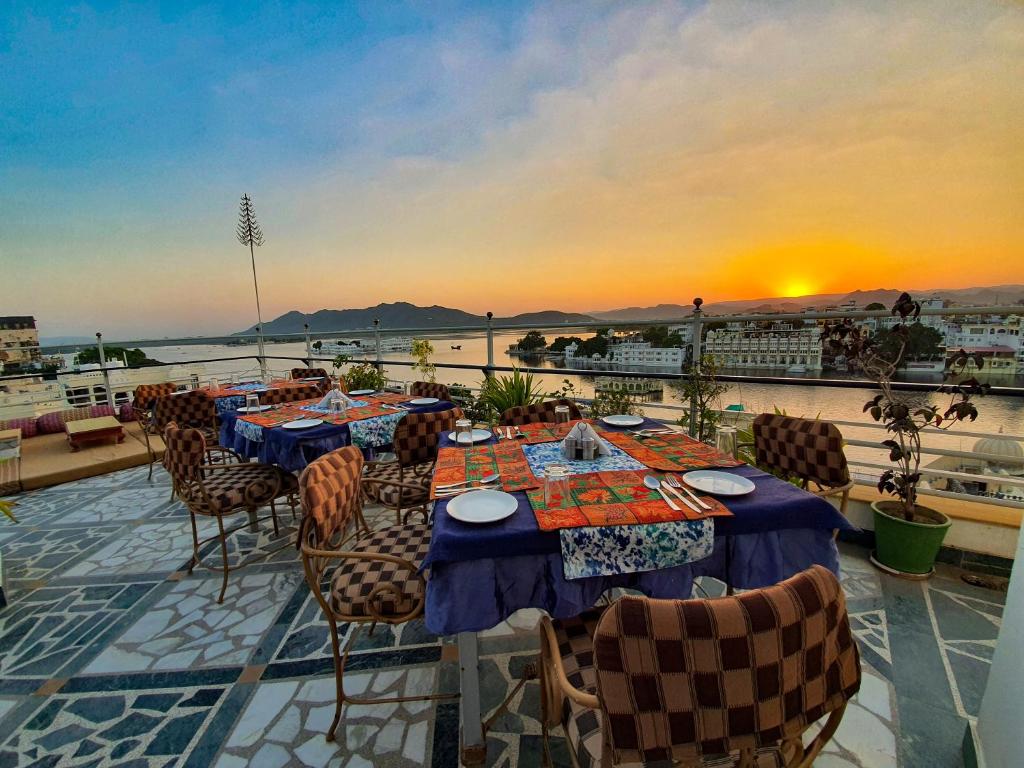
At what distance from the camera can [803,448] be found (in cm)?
193

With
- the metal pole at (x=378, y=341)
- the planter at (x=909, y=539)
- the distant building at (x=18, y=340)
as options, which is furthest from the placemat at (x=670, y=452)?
the distant building at (x=18, y=340)

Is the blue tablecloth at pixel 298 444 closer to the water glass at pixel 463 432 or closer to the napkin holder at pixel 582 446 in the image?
the water glass at pixel 463 432

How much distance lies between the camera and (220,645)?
1.85 metres

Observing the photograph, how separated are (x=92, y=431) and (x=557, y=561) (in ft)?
19.4

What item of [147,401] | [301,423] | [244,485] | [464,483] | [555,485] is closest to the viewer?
[555,485]

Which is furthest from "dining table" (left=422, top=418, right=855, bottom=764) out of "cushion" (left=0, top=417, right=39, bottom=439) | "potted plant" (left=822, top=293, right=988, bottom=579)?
"cushion" (left=0, top=417, right=39, bottom=439)

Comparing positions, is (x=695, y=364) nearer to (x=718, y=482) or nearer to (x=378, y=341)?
(x=718, y=482)

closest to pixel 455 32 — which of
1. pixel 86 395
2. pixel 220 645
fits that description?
pixel 220 645

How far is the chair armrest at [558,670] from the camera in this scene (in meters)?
0.79

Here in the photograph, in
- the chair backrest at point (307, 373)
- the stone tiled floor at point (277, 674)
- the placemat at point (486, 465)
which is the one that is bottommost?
the stone tiled floor at point (277, 674)

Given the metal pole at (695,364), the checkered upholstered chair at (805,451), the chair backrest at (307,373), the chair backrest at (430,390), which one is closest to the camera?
the checkered upholstered chair at (805,451)

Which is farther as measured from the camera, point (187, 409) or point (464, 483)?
point (187, 409)

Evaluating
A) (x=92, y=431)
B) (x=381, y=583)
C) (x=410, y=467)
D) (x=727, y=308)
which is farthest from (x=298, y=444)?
(x=92, y=431)

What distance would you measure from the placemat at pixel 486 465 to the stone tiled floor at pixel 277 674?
86 centimetres
